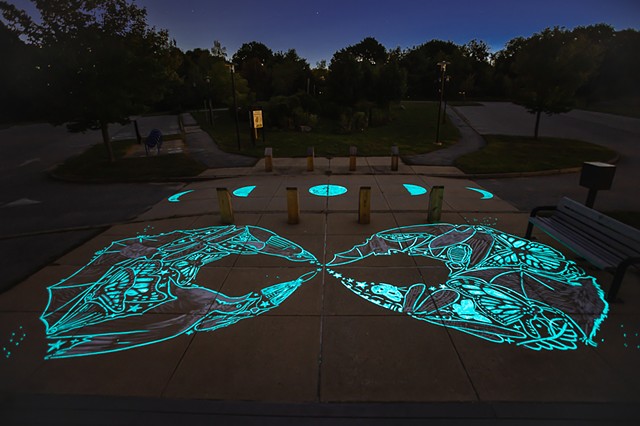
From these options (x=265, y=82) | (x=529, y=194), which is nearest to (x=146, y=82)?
(x=529, y=194)

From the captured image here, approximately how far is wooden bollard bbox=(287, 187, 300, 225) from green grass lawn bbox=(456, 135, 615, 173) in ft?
28.3

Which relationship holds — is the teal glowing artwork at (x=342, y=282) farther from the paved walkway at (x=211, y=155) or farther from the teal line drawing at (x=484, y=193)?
the paved walkway at (x=211, y=155)

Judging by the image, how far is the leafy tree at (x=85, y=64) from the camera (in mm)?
13203

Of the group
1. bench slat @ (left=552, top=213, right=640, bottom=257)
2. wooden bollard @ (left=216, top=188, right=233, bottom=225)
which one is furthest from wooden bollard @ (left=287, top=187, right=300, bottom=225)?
bench slat @ (left=552, top=213, right=640, bottom=257)

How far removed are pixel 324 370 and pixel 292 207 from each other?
471 centimetres

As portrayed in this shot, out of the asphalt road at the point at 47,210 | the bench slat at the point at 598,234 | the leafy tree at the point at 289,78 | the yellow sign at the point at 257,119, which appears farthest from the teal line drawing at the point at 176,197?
the leafy tree at the point at 289,78

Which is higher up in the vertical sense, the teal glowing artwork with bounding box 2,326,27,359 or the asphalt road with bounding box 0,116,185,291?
the teal glowing artwork with bounding box 2,326,27,359

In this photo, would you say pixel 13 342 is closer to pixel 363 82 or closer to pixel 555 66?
pixel 555 66

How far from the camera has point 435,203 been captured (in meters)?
7.76

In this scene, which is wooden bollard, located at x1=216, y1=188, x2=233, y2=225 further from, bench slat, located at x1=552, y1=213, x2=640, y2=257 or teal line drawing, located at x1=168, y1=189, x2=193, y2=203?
bench slat, located at x1=552, y1=213, x2=640, y2=257

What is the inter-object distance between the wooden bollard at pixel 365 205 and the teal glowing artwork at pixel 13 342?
20.6ft

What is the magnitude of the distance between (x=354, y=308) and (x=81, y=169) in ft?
51.3

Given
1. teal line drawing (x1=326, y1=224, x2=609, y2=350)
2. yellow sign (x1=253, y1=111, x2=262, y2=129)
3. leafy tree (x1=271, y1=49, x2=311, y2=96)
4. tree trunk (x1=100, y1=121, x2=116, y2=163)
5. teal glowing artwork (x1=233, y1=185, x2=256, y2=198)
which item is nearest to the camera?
teal line drawing (x1=326, y1=224, x2=609, y2=350)

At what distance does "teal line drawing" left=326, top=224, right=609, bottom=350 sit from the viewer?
4285 mm
